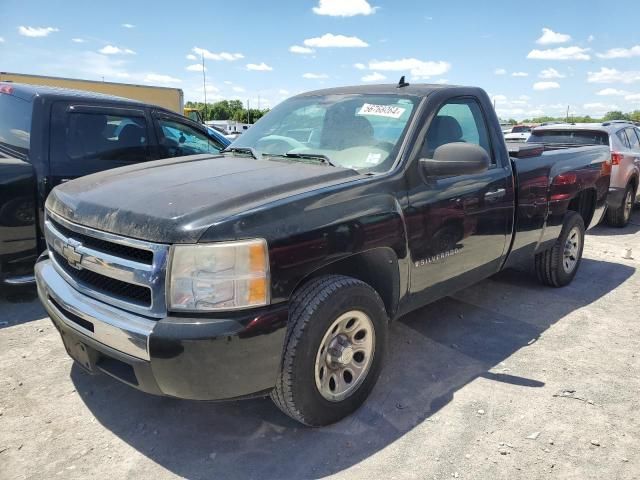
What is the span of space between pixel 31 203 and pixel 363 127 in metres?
2.79

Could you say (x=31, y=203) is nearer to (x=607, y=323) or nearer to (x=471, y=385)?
(x=471, y=385)

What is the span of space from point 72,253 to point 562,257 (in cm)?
435

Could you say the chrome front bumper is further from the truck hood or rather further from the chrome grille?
the truck hood

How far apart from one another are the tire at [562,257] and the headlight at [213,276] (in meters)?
3.69

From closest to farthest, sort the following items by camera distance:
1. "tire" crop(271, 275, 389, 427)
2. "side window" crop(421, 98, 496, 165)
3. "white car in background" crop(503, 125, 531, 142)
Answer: "tire" crop(271, 275, 389, 427), "side window" crop(421, 98, 496, 165), "white car in background" crop(503, 125, 531, 142)

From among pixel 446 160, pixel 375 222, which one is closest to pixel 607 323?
pixel 446 160

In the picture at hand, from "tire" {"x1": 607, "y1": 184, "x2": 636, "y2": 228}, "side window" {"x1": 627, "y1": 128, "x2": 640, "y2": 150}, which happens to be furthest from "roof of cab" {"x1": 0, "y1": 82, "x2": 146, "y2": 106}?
"side window" {"x1": 627, "y1": 128, "x2": 640, "y2": 150}

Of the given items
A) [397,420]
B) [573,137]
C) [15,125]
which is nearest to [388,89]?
[397,420]

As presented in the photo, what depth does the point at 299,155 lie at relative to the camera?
131 inches

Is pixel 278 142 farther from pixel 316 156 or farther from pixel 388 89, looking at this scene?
pixel 388 89

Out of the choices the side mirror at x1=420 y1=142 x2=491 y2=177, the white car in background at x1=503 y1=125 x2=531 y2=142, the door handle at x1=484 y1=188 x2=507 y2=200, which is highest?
the white car in background at x1=503 y1=125 x2=531 y2=142

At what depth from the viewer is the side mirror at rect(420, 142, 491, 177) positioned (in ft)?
10.1

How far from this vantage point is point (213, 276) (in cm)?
222

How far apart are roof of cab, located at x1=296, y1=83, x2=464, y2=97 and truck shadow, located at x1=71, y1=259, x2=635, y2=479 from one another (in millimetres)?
1817
